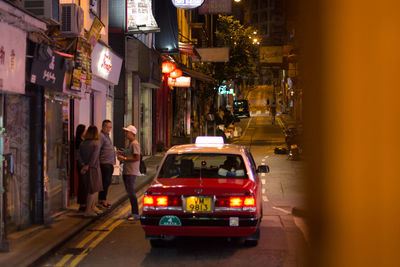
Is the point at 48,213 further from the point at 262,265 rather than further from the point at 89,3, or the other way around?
the point at 89,3

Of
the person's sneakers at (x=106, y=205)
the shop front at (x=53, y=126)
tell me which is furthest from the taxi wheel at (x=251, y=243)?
the person's sneakers at (x=106, y=205)

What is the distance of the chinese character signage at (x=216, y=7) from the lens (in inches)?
1011

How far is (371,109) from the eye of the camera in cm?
121

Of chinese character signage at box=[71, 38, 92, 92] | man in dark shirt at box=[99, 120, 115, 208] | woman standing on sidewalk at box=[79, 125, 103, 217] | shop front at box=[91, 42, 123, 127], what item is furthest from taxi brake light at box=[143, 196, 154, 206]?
shop front at box=[91, 42, 123, 127]

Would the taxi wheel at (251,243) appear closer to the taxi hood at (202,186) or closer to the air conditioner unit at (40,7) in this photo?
the taxi hood at (202,186)

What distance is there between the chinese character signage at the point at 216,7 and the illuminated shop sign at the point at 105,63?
A: 363 inches

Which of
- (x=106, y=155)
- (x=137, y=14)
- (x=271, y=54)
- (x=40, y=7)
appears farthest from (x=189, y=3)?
(x=271, y=54)

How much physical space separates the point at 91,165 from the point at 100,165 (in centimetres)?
64

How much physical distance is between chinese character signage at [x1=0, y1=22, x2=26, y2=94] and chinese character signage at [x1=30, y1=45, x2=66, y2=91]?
18.4 inches

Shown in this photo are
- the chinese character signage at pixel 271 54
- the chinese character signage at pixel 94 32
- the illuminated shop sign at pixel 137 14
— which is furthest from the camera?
the chinese character signage at pixel 271 54

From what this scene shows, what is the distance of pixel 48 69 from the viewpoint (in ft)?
32.0

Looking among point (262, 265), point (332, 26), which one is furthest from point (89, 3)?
point (332, 26)

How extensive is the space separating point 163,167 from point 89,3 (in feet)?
26.6

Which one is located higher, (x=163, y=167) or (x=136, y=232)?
(x=163, y=167)
